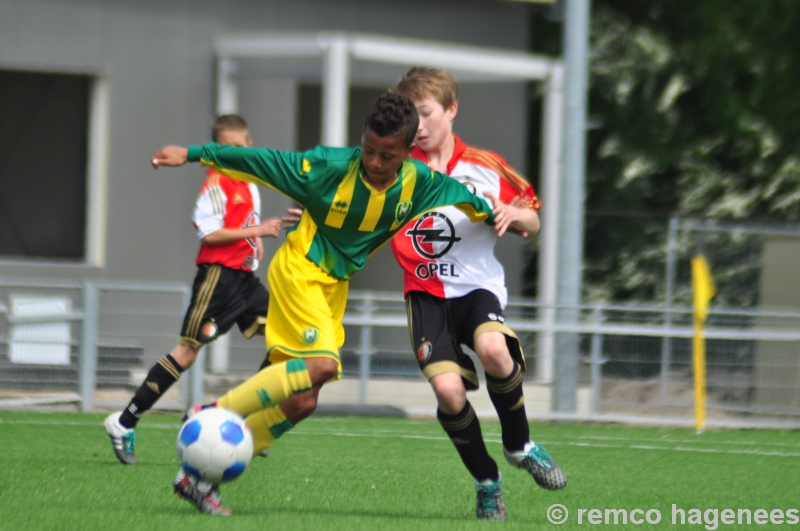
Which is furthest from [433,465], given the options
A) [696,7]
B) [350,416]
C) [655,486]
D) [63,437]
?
[696,7]

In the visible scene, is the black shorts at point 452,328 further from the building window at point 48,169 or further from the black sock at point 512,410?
the building window at point 48,169

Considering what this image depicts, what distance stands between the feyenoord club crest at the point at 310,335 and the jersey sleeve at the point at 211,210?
254 centimetres

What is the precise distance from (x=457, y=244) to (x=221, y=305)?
2.18 meters

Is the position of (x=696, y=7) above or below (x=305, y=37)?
above

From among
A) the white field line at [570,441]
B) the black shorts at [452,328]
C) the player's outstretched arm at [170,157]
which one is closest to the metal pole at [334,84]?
the white field line at [570,441]

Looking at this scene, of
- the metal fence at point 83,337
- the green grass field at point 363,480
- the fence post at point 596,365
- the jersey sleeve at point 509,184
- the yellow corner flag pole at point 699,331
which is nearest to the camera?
the green grass field at point 363,480

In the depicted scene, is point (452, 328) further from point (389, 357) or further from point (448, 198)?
point (389, 357)

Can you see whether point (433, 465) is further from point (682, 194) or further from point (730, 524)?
point (682, 194)

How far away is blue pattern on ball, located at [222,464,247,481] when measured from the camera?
471 centimetres

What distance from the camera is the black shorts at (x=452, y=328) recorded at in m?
5.35

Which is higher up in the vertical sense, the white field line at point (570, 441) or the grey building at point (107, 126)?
the grey building at point (107, 126)

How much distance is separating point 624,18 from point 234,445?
44.9 feet

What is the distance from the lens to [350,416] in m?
10.5

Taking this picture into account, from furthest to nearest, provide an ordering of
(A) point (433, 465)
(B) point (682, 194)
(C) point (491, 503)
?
(B) point (682, 194), (A) point (433, 465), (C) point (491, 503)
